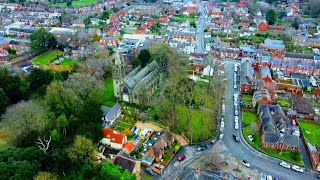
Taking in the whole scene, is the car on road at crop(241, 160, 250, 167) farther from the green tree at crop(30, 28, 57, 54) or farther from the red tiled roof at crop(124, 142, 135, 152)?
the green tree at crop(30, 28, 57, 54)

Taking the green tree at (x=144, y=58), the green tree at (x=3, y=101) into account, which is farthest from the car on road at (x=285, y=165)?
the green tree at (x=3, y=101)

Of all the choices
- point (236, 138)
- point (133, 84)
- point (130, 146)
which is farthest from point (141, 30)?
point (130, 146)

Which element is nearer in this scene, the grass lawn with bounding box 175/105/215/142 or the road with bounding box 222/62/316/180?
the road with bounding box 222/62/316/180

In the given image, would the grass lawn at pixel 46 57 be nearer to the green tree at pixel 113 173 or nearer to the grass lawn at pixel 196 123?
the grass lawn at pixel 196 123

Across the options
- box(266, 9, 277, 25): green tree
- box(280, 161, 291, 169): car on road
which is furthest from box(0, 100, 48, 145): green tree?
box(266, 9, 277, 25): green tree

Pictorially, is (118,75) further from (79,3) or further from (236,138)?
(79,3)

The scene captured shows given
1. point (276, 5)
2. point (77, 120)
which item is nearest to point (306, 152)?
point (77, 120)
